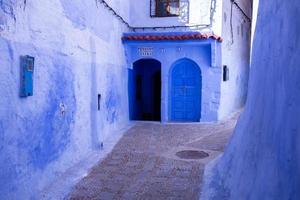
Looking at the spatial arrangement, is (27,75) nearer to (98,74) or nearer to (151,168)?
(151,168)

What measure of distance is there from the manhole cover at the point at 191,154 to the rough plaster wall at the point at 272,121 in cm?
243

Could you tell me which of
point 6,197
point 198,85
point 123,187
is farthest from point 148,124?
point 6,197

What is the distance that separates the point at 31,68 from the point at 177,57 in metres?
7.99

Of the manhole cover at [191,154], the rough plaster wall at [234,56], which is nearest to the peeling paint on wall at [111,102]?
the manhole cover at [191,154]

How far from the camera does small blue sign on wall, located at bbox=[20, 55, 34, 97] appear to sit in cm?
475

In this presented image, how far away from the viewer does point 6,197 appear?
4344mm

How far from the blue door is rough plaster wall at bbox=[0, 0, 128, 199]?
3.69 metres

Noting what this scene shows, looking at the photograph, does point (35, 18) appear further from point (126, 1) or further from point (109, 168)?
point (126, 1)

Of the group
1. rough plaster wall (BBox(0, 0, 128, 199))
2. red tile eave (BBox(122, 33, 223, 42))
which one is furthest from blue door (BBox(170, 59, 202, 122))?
rough plaster wall (BBox(0, 0, 128, 199))

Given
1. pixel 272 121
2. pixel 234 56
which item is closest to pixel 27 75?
pixel 272 121

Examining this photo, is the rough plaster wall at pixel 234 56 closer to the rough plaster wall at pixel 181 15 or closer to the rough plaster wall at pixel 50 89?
the rough plaster wall at pixel 181 15

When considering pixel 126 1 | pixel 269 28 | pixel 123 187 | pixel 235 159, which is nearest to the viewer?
pixel 269 28

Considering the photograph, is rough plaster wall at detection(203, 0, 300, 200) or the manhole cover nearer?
rough plaster wall at detection(203, 0, 300, 200)

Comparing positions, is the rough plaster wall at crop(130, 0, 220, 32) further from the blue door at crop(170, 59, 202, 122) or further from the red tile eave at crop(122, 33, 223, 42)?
the blue door at crop(170, 59, 202, 122)
